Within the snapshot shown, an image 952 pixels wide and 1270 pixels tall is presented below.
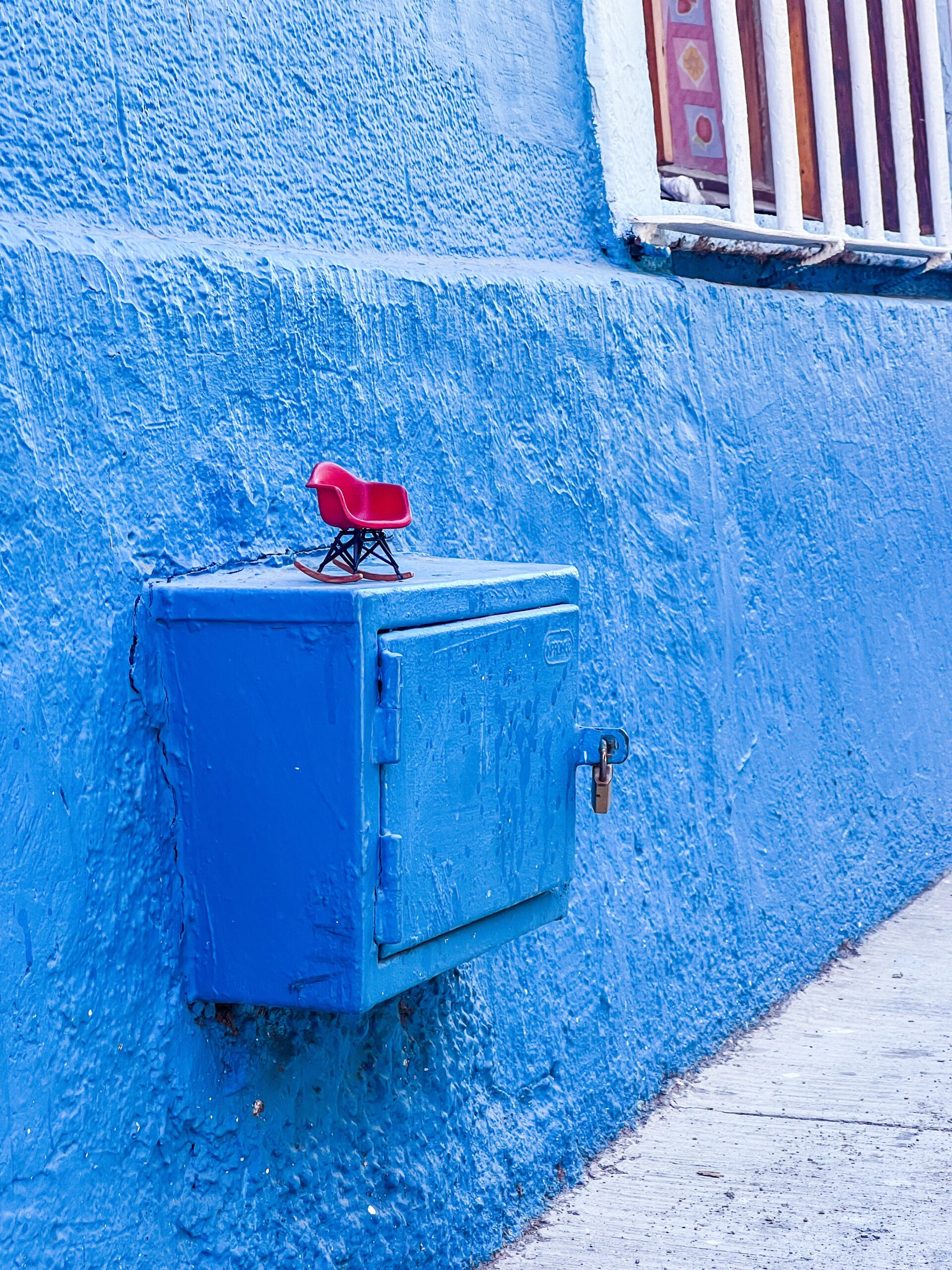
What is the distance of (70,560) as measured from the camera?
182 cm

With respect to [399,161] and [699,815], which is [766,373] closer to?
[699,815]

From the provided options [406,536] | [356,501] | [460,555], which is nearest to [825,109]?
[460,555]

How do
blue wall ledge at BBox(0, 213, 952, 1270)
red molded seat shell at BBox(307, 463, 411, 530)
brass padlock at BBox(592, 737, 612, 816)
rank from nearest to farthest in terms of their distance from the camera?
1. blue wall ledge at BBox(0, 213, 952, 1270)
2. red molded seat shell at BBox(307, 463, 411, 530)
3. brass padlock at BBox(592, 737, 612, 816)

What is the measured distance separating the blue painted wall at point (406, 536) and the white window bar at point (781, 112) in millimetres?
306

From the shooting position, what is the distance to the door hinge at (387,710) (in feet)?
5.99

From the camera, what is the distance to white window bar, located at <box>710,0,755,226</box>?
3.67 meters

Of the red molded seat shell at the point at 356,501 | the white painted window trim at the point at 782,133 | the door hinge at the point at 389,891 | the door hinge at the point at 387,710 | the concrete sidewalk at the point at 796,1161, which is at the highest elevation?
the white painted window trim at the point at 782,133

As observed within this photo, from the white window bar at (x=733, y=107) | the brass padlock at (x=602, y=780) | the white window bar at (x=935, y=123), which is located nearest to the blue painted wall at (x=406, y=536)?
the white window bar at (x=733, y=107)

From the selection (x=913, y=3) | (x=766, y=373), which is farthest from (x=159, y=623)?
(x=913, y=3)

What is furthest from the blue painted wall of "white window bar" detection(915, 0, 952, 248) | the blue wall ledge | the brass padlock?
"white window bar" detection(915, 0, 952, 248)

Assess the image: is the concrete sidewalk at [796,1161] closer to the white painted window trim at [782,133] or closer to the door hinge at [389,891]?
the door hinge at [389,891]

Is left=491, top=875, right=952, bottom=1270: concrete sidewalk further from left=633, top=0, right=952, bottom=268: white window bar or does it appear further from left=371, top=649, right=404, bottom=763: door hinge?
left=633, top=0, right=952, bottom=268: white window bar

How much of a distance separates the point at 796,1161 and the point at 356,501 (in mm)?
1694

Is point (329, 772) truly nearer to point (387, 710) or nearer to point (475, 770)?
point (387, 710)
